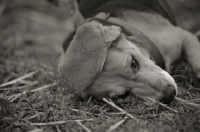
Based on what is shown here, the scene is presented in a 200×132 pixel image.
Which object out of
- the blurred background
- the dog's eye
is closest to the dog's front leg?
the dog's eye

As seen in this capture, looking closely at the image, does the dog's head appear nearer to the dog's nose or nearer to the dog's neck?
the dog's nose

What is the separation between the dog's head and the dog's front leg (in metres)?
0.51

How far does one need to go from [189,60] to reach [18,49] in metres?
3.08

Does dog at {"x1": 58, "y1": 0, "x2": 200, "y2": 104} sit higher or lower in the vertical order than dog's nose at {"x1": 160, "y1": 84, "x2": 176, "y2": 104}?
higher

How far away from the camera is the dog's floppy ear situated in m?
2.28

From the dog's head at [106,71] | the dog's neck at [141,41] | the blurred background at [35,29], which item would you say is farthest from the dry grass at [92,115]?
the blurred background at [35,29]

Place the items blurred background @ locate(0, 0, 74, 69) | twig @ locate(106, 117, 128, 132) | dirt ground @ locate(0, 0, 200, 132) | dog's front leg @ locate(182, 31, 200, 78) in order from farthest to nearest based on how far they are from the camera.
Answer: blurred background @ locate(0, 0, 74, 69)
dog's front leg @ locate(182, 31, 200, 78)
dirt ground @ locate(0, 0, 200, 132)
twig @ locate(106, 117, 128, 132)

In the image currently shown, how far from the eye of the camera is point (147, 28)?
10.3 ft

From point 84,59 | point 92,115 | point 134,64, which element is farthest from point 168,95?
point 84,59

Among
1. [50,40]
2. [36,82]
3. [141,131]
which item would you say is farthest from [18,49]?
[141,131]

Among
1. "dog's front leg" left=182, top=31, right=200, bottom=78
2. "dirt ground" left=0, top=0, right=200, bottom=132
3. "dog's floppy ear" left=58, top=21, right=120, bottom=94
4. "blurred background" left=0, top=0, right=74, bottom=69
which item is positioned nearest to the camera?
"dirt ground" left=0, top=0, right=200, bottom=132

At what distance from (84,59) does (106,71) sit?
252 millimetres

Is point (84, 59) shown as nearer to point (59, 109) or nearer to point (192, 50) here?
point (59, 109)

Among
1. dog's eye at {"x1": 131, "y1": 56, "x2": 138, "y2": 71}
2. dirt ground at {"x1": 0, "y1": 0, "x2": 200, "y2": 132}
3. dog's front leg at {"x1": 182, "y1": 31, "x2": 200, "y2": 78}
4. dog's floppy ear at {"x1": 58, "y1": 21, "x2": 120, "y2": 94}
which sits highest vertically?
dog's floppy ear at {"x1": 58, "y1": 21, "x2": 120, "y2": 94}
